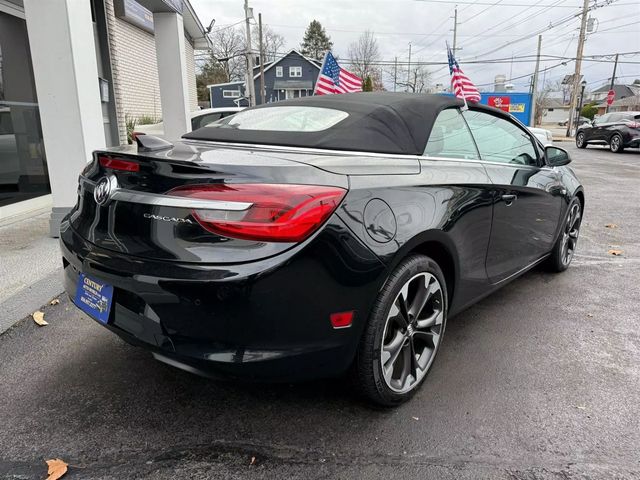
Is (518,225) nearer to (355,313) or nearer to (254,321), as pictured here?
(355,313)

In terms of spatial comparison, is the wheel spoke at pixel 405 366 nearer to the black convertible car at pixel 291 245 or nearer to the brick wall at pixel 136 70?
the black convertible car at pixel 291 245

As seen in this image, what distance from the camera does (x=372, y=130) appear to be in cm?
256

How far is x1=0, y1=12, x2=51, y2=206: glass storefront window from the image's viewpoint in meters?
6.24

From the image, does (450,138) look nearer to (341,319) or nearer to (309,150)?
(309,150)

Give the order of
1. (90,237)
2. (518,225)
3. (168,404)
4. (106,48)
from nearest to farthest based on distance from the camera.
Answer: (90,237), (168,404), (518,225), (106,48)

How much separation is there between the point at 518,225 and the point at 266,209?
214cm

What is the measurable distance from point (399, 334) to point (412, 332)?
0.11 metres

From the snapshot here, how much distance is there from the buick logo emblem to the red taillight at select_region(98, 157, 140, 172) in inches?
2.1

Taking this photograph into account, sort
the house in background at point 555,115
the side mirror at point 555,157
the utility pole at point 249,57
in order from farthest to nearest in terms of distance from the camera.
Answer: the house in background at point 555,115, the utility pole at point 249,57, the side mirror at point 555,157

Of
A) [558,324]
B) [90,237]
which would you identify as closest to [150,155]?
[90,237]

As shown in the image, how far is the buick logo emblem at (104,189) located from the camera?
215 cm

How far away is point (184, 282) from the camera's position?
184cm

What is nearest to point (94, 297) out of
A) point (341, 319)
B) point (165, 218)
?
point (165, 218)

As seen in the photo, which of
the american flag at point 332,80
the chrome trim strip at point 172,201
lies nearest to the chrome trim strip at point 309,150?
the chrome trim strip at point 172,201
